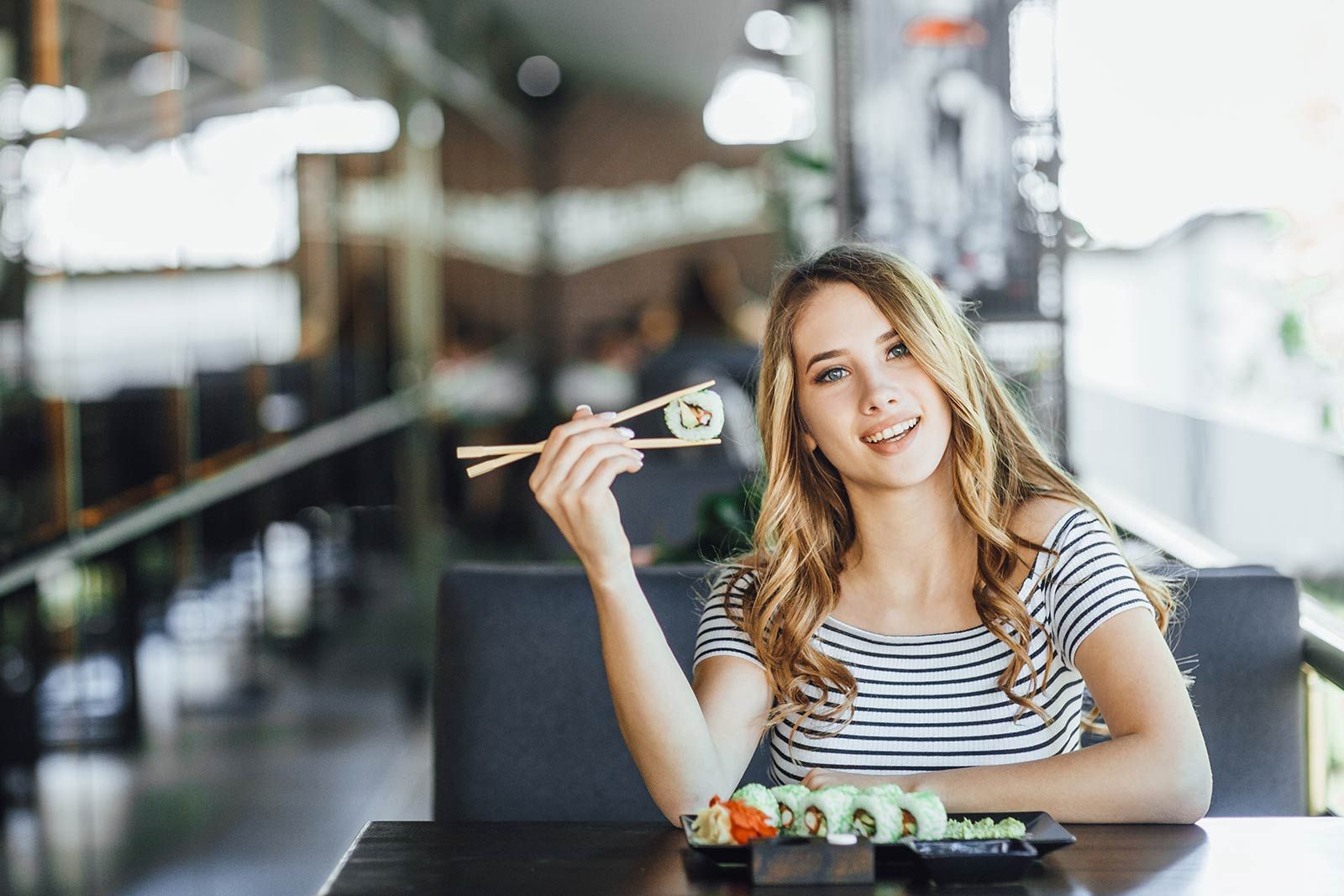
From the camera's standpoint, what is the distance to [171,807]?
306cm

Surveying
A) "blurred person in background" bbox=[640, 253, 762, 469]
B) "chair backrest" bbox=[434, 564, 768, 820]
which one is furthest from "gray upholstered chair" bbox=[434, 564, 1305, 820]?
"blurred person in background" bbox=[640, 253, 762, 469]

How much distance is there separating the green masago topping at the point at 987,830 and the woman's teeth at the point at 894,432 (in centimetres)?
48

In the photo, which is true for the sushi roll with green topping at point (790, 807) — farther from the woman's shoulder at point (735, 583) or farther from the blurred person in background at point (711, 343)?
the blurred person in background at point (711, 343)

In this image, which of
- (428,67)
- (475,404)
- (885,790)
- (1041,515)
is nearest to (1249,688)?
(1041,515)

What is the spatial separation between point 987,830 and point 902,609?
435 mm

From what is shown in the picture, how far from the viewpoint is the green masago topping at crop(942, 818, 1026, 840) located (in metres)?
1.13

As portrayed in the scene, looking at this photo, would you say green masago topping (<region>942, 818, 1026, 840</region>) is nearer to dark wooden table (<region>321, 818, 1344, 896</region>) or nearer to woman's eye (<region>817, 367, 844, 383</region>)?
dark wooden table (<region>321, 818, 1344, 896</region>)

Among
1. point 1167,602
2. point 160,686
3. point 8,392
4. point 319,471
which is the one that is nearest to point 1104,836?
point 1167,602

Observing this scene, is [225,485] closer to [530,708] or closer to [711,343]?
[530,708]

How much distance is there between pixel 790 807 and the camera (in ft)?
3.78

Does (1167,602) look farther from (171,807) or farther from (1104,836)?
(171,807)

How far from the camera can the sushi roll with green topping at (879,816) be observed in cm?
111

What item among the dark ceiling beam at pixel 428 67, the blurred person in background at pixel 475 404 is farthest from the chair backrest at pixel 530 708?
the blurred person in background at pixel 475 404

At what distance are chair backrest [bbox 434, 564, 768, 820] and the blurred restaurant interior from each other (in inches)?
12.0
